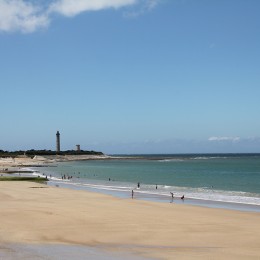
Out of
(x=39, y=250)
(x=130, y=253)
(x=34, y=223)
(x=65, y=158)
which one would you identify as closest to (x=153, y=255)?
(x=130, y=253)

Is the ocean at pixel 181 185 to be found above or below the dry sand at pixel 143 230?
below

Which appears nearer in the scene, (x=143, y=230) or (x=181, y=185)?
(x=143, y=230)

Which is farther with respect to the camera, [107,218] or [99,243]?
[107,218]

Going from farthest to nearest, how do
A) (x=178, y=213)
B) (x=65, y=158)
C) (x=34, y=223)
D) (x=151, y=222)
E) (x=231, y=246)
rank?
(x=65, y=158) < (x=178, y=213) < (x=151, y=222) < (x=34, y=223) < (x=231, y=246)

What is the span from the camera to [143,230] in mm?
20078

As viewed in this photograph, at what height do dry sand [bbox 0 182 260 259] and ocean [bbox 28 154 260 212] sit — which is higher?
dry sand [bbox 0 182 260 259]

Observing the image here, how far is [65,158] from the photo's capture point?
632 feet

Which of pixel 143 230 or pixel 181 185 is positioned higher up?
pixel 143 230

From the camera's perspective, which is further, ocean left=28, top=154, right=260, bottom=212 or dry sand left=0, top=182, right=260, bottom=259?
ocean left=28, top=154, right=260, bottom=212

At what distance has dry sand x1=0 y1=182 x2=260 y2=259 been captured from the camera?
16.1 meters

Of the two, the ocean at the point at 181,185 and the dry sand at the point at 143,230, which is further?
the ocean at the point at 181,185

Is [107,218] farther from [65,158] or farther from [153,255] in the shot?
[65,158]

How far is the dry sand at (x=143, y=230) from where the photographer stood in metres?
16.1

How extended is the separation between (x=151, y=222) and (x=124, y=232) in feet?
11.5
